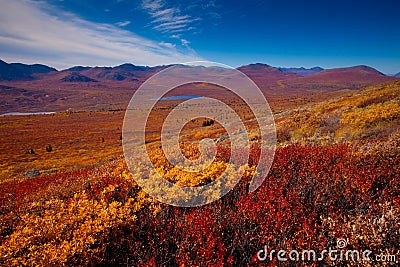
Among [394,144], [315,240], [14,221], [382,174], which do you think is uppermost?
[394,144]

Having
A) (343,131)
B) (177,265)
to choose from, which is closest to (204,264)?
(177,265)

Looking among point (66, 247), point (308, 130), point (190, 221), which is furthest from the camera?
point (308, 130)

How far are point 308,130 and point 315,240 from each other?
12534 millimetres

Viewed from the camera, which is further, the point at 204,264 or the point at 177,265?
the point at 177,265

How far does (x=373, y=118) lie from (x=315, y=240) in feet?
41.1

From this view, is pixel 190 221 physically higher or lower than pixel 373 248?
lower

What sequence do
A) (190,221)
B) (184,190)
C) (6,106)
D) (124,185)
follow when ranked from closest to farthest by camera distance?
(190,221) < (184,190) < (124,185) < (6,106)

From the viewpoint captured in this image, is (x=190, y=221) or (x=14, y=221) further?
(x=14, y=221)

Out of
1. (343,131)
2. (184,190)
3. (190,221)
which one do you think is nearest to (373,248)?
(190,221)

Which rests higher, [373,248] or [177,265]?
[373,248]

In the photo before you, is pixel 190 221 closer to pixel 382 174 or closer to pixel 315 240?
pixel 315 240

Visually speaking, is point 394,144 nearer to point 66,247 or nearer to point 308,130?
point 308,130

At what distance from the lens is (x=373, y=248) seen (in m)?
3.63

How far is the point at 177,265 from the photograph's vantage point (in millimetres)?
3900
